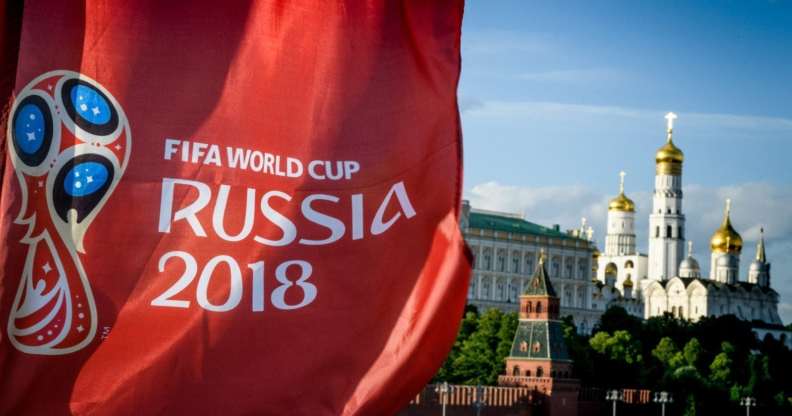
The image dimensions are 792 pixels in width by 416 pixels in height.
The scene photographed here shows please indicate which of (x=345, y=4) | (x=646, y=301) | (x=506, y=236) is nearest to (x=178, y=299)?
(x=345, y=4)

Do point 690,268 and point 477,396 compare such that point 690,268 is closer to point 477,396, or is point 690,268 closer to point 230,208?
point 477,396

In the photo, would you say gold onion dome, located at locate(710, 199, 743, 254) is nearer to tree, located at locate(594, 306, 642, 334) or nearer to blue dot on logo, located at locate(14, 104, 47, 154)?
tree, located at locate(594, 306, 642, 334)

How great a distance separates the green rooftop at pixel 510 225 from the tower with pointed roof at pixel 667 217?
45.6ft

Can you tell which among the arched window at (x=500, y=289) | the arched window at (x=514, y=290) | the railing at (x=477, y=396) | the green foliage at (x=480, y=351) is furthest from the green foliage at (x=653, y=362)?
the arched window at (x=514, y=290)

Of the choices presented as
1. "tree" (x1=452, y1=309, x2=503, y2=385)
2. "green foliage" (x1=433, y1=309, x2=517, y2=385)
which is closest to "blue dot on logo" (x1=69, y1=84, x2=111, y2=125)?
"green foliage" (x1=433, y1=309, x2=517, y2=385)

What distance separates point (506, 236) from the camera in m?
97.6

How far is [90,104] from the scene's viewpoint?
17.5ft

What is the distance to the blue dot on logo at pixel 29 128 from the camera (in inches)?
205

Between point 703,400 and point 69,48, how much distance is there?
63041mm

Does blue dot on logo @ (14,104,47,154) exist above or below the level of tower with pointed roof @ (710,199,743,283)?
below

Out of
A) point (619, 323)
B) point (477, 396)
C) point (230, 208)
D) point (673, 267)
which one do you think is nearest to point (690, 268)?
point (673, 267)

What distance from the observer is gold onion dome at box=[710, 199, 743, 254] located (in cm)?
11550

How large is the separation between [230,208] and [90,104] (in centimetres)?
64

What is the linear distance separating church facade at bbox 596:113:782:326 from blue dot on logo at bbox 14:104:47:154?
10766 centimetres
